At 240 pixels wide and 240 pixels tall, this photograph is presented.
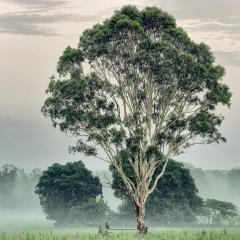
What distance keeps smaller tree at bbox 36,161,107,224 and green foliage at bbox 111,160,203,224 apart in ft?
19.6

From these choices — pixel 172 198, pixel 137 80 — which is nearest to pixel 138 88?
pixel 137 80

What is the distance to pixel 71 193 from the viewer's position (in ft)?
342

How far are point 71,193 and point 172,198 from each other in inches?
714

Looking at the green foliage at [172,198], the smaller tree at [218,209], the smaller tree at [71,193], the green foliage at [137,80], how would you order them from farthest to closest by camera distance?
the smaller tree at [218,209]
the smaller tree at [71,193]
the green foliage at [172,198]
the green foliage at [137,80]

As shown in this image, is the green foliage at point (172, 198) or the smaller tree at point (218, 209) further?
the smaller tree at point (218, 209)

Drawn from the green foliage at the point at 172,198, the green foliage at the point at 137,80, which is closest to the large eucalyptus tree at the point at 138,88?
the green foliage at the point at 137,80

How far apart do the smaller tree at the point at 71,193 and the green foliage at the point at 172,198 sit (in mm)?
5983

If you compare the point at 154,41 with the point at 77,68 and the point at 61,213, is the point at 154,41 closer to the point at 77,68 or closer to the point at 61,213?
the point at 77,68

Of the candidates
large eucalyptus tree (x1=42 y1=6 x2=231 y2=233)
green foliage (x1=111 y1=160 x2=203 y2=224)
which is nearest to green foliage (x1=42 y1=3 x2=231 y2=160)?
large eucalyptus tree (x1=42 y1=6 x2=231 y2=233)

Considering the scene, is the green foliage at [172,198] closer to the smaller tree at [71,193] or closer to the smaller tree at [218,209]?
the smaller tree at [71,193]

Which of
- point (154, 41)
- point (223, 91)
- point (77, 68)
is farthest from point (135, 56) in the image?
point (223, 91)

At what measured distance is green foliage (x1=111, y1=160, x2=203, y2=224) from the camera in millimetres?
100125

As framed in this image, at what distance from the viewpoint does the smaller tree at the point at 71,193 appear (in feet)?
338

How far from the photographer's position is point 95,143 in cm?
6088
